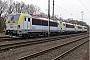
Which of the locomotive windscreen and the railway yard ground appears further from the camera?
the locomotive windscreen

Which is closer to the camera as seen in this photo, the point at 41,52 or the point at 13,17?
the point at 41,52

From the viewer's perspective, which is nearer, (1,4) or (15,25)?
(15,25)

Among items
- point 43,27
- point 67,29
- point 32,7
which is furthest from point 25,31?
point 32,7

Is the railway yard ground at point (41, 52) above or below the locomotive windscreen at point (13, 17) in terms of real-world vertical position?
below

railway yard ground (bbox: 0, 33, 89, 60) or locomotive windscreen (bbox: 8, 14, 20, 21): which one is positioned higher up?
locomotive windscreen (bbox: 8, 14, 20, 21)

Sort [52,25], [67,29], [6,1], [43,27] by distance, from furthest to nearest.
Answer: [6,1] < [67,29] < [52,25] < [43,27]

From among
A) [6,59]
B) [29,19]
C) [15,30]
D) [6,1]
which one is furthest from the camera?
[6,1]

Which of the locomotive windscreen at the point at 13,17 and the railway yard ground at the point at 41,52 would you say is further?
the locomotive windscreen at the point at 13,17

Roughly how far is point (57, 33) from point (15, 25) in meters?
16.3

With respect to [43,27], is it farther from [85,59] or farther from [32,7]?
[32,7]

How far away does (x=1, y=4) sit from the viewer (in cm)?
6009

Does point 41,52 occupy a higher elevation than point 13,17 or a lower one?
lower

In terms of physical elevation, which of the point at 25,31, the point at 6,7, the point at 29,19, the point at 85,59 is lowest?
the point at 85,59

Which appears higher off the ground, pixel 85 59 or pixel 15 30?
pixel 15 30
